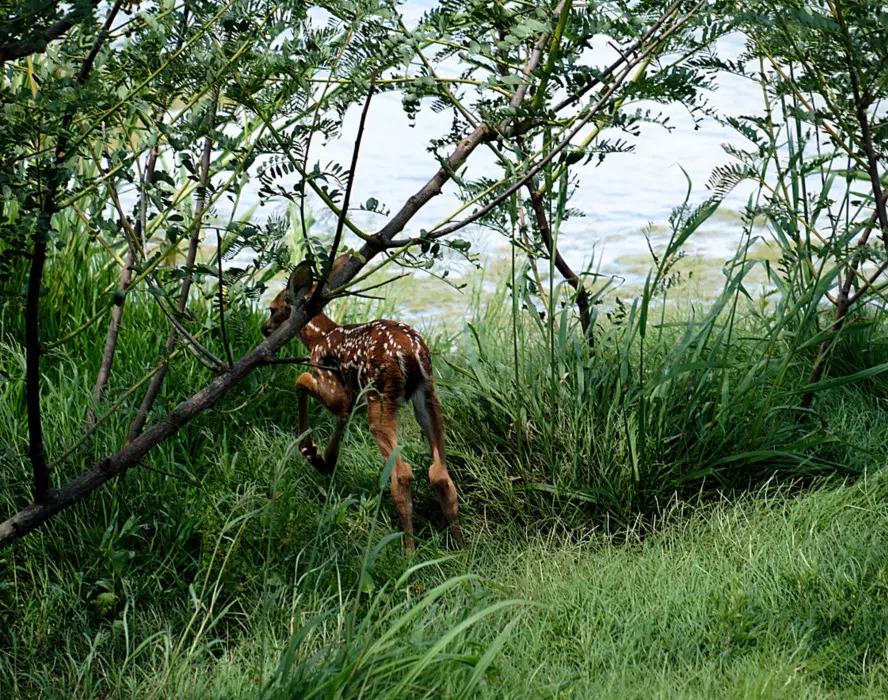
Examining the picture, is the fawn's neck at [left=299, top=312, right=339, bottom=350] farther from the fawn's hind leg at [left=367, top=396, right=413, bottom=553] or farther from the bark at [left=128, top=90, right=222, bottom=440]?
the fawn's hind leg at [left=367, top=396, right=413, bottom=553]

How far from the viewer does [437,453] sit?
13.8 ft

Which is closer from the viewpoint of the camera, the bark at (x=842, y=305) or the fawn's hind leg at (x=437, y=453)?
the fawn's hind leg at (x=437, y=453)

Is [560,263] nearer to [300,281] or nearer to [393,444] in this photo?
[393,444]

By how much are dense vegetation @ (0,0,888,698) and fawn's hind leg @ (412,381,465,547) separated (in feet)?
0.35

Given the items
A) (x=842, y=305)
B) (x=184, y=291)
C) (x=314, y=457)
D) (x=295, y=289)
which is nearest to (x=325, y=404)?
(x=314, y=457)

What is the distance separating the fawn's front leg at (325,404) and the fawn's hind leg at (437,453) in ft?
1.05

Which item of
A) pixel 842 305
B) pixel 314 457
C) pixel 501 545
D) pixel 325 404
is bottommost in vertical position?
pixel 501 545

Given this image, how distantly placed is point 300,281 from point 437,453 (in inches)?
39.9

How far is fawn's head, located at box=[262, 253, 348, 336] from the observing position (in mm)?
3285

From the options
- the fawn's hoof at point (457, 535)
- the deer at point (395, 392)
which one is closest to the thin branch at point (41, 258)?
the deer at point (395, 392)

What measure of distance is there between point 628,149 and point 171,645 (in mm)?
2030

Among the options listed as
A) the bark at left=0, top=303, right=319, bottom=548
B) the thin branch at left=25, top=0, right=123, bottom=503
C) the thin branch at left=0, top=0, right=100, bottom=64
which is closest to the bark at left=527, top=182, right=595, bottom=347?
the bark at left=0, top=303, right=319, bottom=548

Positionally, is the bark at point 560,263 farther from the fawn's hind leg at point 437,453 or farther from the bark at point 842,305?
the bark at point 842,305

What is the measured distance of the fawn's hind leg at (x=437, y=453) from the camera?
4.19 m
